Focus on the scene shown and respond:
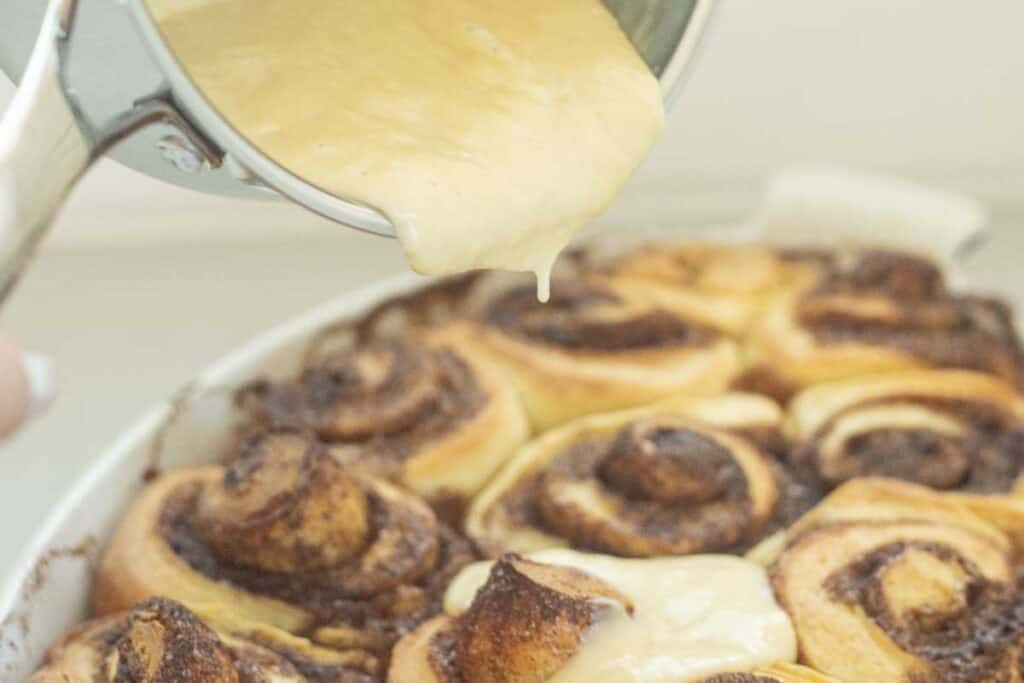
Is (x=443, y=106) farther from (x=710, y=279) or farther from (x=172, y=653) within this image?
(x=710, y=279)

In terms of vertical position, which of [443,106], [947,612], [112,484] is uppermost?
[443,106]

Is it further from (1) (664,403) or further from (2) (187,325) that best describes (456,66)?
(2) (187,325)

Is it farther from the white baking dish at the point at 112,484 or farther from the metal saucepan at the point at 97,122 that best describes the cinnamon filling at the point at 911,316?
the metal saucepan at the point at 97,122

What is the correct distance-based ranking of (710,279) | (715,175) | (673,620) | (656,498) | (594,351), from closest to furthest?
(673,620)
(656,498)
(594,351)
(710,279)
(715,175)

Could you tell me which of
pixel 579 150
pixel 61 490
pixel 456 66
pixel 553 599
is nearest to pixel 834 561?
pixel 553 599

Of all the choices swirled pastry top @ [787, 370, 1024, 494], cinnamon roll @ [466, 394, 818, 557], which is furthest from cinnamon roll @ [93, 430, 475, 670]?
swirled pastry top @ [787, 370, 1024, 494]

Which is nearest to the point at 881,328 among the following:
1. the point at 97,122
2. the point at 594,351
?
the point at 594,351

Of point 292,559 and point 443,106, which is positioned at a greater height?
point 443,106
